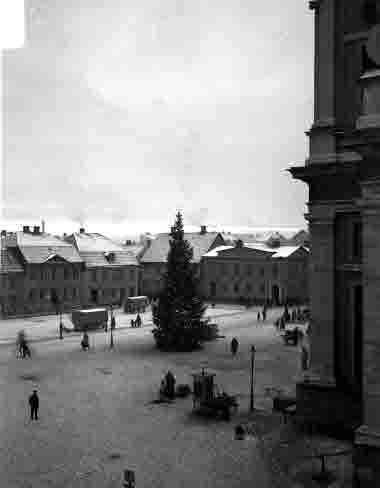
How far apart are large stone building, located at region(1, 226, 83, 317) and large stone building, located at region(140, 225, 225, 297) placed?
48.7 feet

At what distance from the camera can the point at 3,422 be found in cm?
2236

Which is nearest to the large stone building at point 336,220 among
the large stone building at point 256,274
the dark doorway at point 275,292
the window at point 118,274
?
the window at point 118,274

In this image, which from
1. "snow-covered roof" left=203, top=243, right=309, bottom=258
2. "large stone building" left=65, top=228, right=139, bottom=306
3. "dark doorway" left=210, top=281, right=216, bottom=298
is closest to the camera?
"large stone building" left=65, top=228, right=139, bottom=306

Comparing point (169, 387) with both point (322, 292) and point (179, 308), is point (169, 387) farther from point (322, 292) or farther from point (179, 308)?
point (179, 308)

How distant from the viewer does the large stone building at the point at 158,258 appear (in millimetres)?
83188

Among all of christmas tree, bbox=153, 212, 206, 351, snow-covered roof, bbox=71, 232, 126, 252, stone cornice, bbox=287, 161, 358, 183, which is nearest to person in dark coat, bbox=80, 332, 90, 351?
christmas tree, bbox=153, 212, 206, 351

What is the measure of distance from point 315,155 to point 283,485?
33.9 feet

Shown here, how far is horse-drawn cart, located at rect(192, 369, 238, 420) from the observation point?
22453 millimetres

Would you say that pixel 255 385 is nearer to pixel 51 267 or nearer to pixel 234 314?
pixel 234 314

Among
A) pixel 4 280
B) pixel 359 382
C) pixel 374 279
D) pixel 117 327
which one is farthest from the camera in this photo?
pixel 4 280

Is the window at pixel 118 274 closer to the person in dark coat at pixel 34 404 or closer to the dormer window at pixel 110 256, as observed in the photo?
the dormer window at pixel 110 256

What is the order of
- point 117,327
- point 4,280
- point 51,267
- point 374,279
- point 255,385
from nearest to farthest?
point 374,279
point 255,385
point 117,327
point 4,280
point 51,267

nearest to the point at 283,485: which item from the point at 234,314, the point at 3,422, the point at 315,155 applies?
the point at 315,155

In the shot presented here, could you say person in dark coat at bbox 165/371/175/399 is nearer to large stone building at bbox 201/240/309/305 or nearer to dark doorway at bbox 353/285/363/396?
dark doorway at bbox 353/285/363/396
